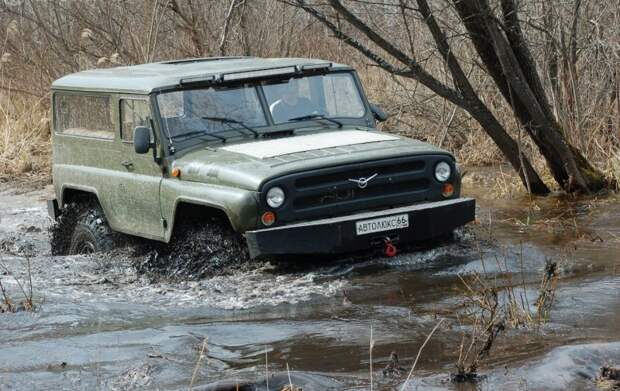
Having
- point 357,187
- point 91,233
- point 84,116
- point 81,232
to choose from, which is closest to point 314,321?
point 357,187

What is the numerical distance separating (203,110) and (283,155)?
3.12 ft

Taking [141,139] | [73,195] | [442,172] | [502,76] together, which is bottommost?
[73,195]

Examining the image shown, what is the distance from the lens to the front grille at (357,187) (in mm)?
7754

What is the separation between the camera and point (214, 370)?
5.83m

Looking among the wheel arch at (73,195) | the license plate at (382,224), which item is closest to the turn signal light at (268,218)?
the license plate at (382,224)

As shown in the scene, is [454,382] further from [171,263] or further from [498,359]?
[171,263]

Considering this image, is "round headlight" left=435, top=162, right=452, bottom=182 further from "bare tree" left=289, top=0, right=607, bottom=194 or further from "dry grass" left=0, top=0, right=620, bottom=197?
"dry grass" left=0, top=0, right=620, bottom=197

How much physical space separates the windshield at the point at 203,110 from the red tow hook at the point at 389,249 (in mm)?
1417

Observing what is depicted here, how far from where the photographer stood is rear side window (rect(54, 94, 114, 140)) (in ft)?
30.8

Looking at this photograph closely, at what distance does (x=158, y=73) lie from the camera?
9.03m

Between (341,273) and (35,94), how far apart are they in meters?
10.5

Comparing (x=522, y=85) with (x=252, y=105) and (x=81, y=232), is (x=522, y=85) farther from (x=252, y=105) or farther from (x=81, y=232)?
(x=81, y=232)

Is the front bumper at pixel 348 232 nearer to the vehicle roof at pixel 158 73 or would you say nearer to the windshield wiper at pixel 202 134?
the windshield wiper at pixel 202 134

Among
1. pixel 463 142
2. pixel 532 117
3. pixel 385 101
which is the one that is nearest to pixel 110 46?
pixel 385 101
